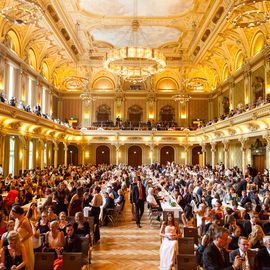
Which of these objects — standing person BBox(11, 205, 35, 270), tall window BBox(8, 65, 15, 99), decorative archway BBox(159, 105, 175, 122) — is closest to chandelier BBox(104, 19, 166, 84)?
tall window BBox(8, 65, 15, 99)

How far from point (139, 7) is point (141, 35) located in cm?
513

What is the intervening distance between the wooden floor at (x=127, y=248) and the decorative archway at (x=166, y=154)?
914 inches

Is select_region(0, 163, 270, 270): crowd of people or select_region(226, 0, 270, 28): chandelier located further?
select_region(226, 0, 270, 28): chandelier

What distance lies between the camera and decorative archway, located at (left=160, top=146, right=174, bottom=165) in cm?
3341

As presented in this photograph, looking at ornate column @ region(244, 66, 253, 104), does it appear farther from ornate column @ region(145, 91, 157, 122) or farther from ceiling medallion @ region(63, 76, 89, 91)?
ornate column @ region(145, 91, 157, 122)

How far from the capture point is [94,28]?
2358 centimetres

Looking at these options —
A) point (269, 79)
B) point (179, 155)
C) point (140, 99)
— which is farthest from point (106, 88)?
point (269, 79)

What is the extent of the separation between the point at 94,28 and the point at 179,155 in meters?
15.9

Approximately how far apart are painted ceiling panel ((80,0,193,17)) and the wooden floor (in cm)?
1421

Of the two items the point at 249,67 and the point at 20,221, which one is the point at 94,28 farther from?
the point at 20,221

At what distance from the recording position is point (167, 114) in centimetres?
3403

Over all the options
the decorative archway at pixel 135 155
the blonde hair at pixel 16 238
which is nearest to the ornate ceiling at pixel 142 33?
the decorative archway at pixel 135 155

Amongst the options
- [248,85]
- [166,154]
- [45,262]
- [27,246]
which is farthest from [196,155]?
[27,246]

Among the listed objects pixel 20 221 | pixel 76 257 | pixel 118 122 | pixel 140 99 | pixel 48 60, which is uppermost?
pixel 48 60
